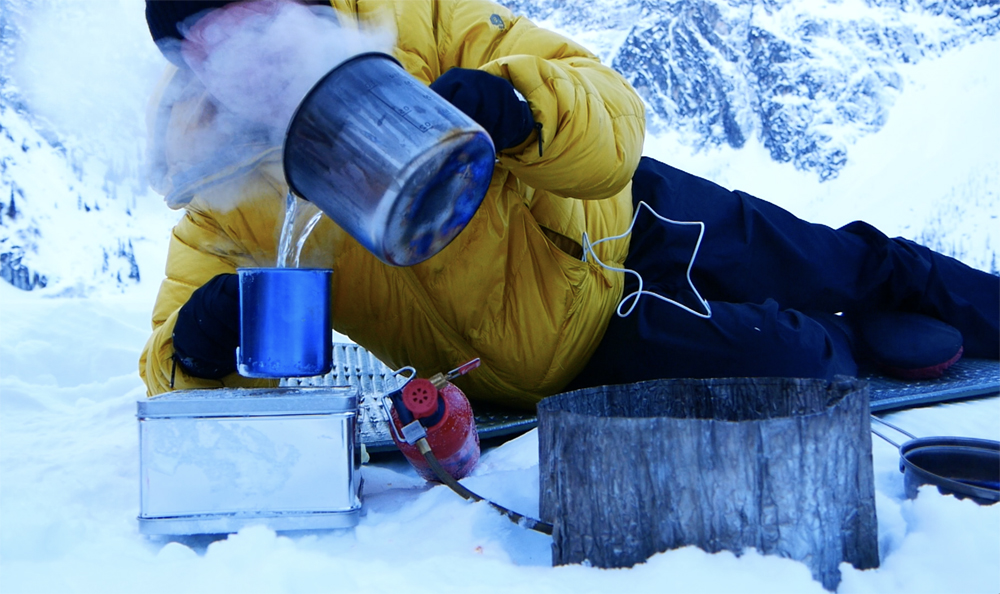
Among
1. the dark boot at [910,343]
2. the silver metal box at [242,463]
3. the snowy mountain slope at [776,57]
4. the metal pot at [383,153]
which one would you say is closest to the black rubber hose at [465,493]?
the silver metal box at [242,463]

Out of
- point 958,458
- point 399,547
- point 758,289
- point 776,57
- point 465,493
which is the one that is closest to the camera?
point 399,547

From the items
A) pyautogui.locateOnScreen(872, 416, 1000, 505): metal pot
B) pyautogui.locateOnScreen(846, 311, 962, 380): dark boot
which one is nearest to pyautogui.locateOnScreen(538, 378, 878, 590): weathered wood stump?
pyautogui.locateOnScreen(872, 416, 1000, 505): metal pot

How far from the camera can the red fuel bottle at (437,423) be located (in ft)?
3.68

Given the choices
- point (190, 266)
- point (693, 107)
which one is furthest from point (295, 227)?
point (693, 107)

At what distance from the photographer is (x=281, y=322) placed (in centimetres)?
107

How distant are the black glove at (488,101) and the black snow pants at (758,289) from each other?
60 cm

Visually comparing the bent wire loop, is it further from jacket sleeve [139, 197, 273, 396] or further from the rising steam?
jacket sleeve [139, 197, 273, 396]

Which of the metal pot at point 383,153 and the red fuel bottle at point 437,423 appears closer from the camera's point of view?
the metal pot at point 383,153

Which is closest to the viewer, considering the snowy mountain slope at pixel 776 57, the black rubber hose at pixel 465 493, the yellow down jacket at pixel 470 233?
the black rubber hose at pixel 465 493

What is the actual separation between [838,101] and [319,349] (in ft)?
54.6

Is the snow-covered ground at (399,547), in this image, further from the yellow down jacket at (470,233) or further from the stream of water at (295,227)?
the stream of water at (295,227)

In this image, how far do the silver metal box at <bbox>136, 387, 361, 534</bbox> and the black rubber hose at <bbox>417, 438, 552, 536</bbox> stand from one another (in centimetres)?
13

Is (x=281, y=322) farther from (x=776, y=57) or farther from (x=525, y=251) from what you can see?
(x=776, y=57)

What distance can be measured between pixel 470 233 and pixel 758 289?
80cm
